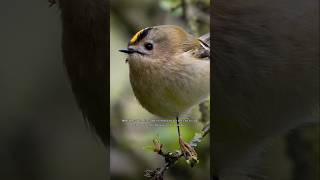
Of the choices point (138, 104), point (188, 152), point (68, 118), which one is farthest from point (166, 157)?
point (68, 118)

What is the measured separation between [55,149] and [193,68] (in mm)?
512

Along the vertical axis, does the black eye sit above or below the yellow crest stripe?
below

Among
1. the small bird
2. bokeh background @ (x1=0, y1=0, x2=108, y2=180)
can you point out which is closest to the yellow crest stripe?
the small bird

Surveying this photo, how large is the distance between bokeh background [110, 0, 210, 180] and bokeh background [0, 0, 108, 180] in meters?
0.08

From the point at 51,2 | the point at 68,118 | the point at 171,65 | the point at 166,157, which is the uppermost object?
the point at 51,2

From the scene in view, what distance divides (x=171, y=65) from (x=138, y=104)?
0.51 feet

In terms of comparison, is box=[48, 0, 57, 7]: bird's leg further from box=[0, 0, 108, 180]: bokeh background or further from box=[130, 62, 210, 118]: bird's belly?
box=[130, 62, 210, 118]: bird's belly

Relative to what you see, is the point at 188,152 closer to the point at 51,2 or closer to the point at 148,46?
the point at 148,46

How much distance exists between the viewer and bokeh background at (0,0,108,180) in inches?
54.7

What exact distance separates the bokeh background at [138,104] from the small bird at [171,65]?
0.03m

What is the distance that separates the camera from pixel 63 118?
1.41 m

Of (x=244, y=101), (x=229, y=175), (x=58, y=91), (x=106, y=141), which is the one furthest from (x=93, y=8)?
(x=229, y=175)

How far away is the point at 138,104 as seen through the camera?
1347mm

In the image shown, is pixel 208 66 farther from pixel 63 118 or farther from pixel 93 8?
pixel 63 118
